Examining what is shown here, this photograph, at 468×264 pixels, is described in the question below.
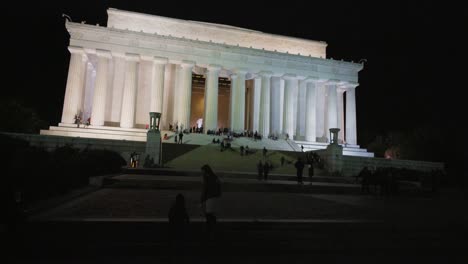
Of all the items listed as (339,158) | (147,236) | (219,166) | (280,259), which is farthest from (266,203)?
(339,158)

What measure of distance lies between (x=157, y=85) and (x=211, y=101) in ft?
22.6

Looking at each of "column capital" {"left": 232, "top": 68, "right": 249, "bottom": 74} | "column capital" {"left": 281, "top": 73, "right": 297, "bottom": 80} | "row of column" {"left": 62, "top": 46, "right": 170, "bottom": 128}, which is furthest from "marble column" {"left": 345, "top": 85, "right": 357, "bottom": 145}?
"row of column" {"left": 62, "top": 46, "right": 170, "bottom": 128}

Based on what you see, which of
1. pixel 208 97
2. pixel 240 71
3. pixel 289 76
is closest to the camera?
pixel 208 97

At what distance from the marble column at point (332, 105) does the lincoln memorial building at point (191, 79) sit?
0.14 meters

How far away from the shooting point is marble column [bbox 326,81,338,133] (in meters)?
49.6

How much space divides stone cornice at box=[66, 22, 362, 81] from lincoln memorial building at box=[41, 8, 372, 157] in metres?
0.11

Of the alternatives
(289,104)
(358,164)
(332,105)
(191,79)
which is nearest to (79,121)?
(191,79)

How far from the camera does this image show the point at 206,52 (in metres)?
44.4

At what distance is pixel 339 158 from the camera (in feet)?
99.6

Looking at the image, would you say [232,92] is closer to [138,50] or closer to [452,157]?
[138,50]

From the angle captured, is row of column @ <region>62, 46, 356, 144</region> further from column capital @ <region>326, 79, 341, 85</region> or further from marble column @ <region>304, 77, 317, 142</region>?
column capital @ <region>326, 79, 341, 85</region>

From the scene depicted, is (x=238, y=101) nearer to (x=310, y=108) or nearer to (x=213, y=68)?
(x=213, y=68)

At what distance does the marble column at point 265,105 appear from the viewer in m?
46.2

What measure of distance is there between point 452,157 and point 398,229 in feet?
124
